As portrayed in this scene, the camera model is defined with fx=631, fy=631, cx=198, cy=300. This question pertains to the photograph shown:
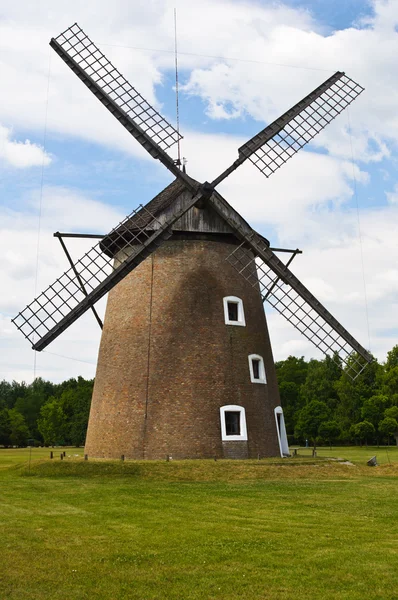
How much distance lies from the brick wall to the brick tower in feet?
0.11

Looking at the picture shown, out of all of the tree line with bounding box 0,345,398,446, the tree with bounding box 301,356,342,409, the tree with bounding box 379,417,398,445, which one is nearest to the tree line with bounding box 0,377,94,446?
the tree line with bounding box 0,345,398,446

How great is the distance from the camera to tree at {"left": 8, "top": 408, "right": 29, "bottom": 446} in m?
73.6

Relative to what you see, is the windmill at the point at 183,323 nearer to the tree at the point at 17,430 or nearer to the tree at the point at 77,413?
the tree at the point at 77,413

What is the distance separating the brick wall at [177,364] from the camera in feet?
67.2


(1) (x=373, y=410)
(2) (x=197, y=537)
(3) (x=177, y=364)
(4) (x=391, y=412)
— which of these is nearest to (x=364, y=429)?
(1) (x=373, y=410)

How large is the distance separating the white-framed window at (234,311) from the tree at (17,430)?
5711 centimetres

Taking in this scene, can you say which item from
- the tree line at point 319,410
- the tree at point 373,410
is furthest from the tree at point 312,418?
the tree at point 373,410

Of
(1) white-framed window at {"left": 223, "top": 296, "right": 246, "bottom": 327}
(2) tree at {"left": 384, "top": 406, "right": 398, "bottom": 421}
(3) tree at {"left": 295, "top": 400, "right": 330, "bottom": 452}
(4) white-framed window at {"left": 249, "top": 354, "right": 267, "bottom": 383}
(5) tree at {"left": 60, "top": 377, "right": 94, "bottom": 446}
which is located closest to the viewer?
(1) white-framed window at {"left": 223, "top": 296, "right": 246, "bottom": 327}

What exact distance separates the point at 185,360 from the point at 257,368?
3129mm

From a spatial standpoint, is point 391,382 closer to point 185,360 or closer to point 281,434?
point 281,434

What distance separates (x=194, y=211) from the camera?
22094mm

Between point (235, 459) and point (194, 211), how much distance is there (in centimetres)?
853

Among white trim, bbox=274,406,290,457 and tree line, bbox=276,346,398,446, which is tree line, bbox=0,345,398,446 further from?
white trim, bbox=274,406,290,457

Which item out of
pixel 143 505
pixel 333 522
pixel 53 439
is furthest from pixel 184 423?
pixel 53 439
